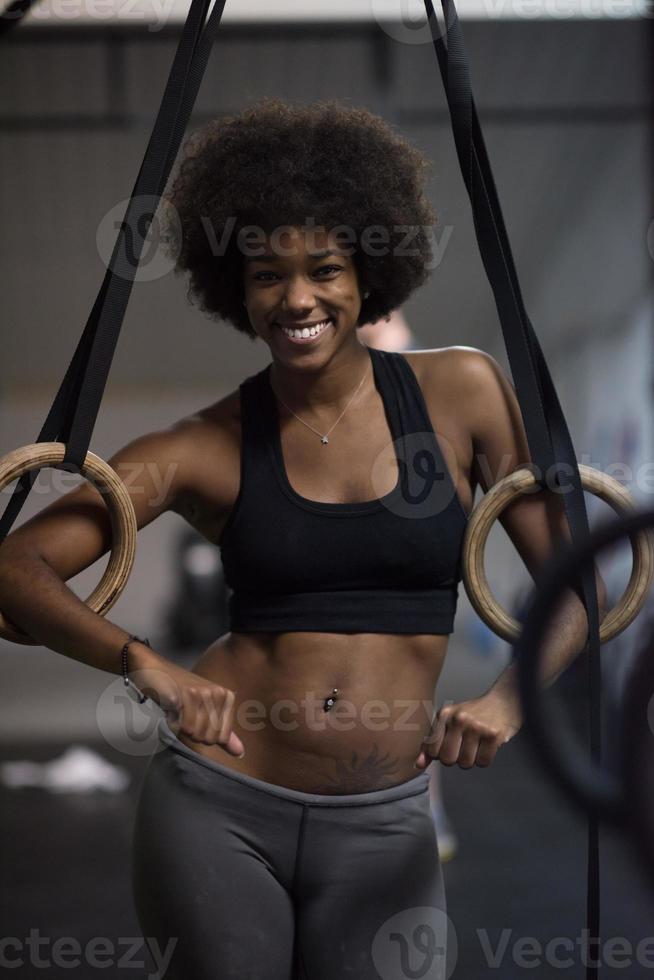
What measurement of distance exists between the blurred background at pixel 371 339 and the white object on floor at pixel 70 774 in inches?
3.4

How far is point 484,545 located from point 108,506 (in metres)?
0.39

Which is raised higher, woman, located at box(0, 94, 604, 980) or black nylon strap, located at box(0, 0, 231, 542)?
black nylon strap, located at box(0, 0, 231, 542)

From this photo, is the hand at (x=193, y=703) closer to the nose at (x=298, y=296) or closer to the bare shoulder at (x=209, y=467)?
the bare shoulder at (x=209, y=467)

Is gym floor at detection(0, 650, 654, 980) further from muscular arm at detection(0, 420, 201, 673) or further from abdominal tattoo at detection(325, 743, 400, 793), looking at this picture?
muscular arm at detection(0, 420, 201, 673)

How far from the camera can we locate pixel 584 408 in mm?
7074

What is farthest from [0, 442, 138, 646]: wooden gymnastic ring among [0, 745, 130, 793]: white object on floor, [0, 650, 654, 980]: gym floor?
[0, 745, 130, 793]: white object on floor

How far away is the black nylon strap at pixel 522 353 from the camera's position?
111cm

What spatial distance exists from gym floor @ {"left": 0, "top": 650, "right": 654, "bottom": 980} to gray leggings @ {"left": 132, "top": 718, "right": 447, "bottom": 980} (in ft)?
2.43

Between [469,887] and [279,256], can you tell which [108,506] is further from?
[469,887]

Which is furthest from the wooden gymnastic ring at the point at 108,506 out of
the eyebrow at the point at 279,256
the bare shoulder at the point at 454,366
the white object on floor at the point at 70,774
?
the white object on floor at the point at 70,774

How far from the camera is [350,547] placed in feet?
3.83

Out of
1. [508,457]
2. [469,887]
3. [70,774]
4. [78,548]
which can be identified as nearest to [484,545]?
[508,457]

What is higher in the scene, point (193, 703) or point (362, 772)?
point (193, 703)

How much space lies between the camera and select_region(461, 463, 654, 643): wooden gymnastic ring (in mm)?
1148
